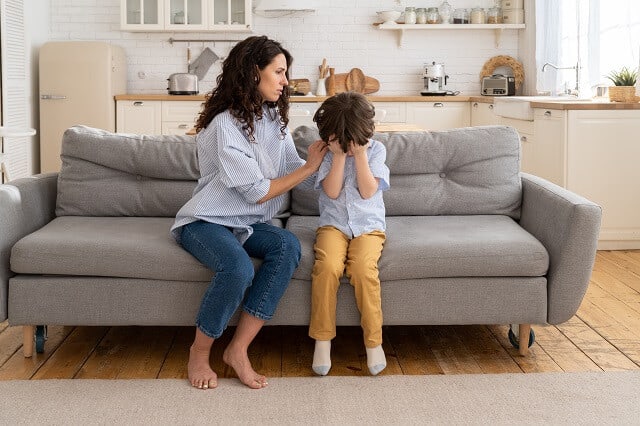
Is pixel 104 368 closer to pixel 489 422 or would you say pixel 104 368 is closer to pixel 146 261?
pixel 146 261

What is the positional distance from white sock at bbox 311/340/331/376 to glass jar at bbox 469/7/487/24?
18.7ft

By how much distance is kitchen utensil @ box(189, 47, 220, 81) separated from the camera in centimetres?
841

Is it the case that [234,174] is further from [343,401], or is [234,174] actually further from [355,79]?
[355,79]

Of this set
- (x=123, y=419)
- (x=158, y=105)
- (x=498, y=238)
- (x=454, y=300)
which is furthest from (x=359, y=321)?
(x=158, y=105)

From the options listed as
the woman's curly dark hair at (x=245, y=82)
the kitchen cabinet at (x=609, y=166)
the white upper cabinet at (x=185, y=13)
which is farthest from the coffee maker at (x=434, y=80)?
the woman's curly dark hair at (x=245, y=82)

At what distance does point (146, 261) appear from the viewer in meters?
3.15

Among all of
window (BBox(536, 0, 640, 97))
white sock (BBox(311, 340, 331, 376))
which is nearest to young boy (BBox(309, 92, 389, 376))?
white sock (BBox(311, 340, 331, 376))

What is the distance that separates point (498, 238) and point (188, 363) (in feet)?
3.78

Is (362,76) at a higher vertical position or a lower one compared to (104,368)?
higher

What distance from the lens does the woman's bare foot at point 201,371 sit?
3.00 meters

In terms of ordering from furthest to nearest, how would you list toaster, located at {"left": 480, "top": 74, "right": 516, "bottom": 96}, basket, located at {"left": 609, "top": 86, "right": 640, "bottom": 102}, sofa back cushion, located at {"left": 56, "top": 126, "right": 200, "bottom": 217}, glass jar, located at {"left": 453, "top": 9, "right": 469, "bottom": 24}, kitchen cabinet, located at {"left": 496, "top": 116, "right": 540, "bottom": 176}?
glass jar, located at {"left": 453, "top": 9, "right": 469, "bottom": 24} < toaster, located at {"left": 480, "top": 74, "right": 516, "bottom": 96} < kitchen cabinet, located at {"left": 496, "top": 116, "right": 540, "bottom": 176} < basket, located at {"left": 609, "top": 86, "right": 640, "bottom": 102} < sofa back cushion, located at {"left": 56, "top": 126, "right": 200, "bottom": 217}

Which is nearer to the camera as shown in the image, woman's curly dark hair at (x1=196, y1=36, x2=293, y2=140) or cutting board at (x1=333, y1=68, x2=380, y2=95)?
woman's curly dark hair at (x1=196, y1=36, x2=293, y2=140)

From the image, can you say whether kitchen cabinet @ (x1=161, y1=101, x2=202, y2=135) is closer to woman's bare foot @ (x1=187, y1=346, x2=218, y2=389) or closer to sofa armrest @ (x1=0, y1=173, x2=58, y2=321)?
sofa armrest @ (x1=0, y1=173, x2=58, y2=321)

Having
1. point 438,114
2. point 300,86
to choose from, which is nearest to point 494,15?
point 438,114
